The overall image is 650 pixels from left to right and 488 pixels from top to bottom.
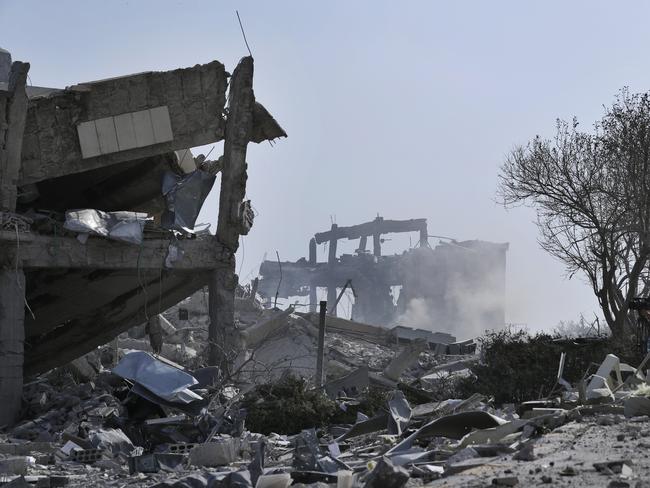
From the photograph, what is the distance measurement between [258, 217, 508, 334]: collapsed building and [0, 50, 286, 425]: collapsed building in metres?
36.3

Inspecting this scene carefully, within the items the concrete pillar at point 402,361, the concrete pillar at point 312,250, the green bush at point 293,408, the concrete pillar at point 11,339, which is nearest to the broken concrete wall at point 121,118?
the concrete pillar at point 11,339

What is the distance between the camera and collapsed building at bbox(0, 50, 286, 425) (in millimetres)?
15750

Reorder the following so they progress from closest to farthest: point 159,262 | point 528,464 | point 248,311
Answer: point 528,464, point 159,262, point 248,311

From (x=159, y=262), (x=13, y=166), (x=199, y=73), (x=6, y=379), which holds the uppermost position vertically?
(x=199, y=73)

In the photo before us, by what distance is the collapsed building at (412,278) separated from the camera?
56.5 metres

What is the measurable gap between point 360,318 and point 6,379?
45978 millimetres

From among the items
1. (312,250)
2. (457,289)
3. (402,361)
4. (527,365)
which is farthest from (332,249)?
(527,365)

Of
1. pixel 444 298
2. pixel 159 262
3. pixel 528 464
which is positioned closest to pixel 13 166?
pixel 159 262

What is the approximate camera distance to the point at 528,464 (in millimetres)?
7184

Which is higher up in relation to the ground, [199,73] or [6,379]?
[199,73]

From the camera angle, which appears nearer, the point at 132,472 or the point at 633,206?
the point at 132,472

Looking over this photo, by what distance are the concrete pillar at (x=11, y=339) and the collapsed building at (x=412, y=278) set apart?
1575 inches

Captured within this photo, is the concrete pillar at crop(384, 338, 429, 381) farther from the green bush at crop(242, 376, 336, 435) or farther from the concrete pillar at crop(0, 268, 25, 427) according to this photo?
the concrete pillar at crop(0, 268, 25, 427)

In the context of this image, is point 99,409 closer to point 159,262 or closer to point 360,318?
point 159,262
